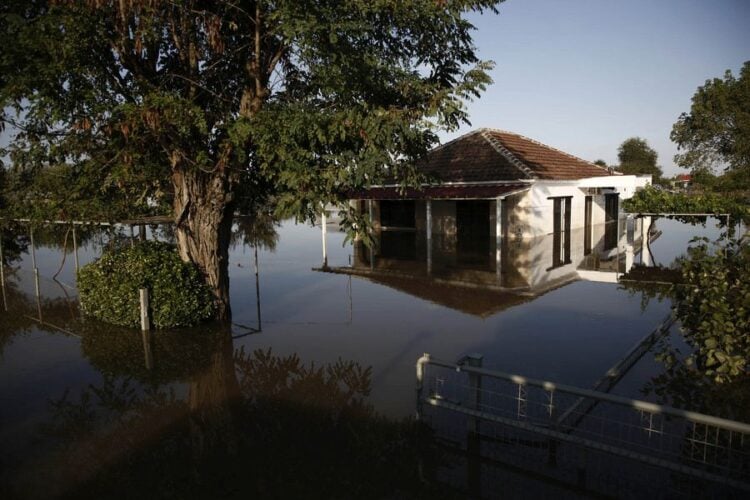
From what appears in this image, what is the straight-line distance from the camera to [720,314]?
272 inches

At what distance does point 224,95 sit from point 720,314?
32.3ft

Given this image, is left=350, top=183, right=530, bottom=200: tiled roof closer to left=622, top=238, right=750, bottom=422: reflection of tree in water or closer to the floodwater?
the floodwater

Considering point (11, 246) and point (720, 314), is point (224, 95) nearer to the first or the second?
point (720, 314)

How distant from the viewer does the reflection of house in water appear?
15430mm

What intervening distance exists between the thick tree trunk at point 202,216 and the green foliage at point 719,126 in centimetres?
3973

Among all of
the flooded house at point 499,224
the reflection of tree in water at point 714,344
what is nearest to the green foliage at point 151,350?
the flooded house at point 499,224

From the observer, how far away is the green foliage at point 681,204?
703 inches

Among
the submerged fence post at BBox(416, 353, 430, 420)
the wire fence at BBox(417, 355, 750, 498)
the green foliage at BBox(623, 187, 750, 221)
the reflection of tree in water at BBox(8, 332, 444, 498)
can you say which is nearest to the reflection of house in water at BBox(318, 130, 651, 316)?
the green foliage at BBox(623, 187, 750, 221)

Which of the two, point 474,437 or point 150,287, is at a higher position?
point 150,287

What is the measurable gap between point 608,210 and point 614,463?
30.8 metres

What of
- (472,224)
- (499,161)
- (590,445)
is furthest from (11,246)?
(590,445)

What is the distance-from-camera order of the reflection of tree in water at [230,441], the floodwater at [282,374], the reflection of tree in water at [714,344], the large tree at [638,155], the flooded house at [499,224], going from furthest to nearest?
1. the large tree at [638,155]
2. the flooded house at [499,224]
3. the reflection of tree in water at [714,344]
4. the floodwater at [282,374]
5. the reflection of tree in water at [230,441]

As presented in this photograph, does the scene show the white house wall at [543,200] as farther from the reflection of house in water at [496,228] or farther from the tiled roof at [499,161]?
the tiled roof at [499,161]

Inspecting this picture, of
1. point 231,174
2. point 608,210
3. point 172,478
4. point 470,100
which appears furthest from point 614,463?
point 608,210
